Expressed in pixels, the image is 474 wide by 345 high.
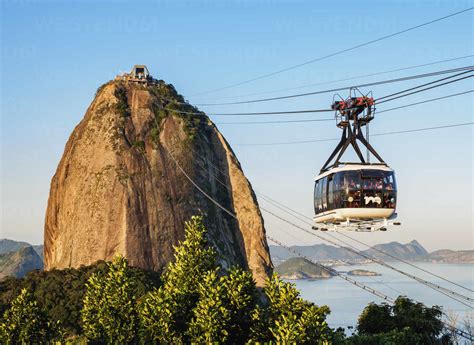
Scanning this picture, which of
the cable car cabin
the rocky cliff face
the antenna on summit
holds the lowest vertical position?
the cable car cabin

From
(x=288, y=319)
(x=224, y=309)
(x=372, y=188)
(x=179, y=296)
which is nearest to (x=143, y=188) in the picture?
(x=179, y=296)

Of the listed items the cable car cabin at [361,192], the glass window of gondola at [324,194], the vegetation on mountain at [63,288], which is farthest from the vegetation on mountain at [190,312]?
the vegetation on mountain at [63,288]

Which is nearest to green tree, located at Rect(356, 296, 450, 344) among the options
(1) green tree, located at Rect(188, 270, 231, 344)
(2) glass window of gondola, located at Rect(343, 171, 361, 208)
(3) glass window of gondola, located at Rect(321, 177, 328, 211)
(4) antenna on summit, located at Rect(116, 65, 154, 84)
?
(3) glass window of gondola, located at Rect(321, 177, 328, 211)

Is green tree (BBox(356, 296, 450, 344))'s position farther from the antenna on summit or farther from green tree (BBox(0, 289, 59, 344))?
the antenna on summit

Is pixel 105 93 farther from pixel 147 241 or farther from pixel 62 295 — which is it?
pixel 62 295

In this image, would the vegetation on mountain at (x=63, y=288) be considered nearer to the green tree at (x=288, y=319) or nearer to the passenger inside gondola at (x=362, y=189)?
the green tree at (x=288, y=319)

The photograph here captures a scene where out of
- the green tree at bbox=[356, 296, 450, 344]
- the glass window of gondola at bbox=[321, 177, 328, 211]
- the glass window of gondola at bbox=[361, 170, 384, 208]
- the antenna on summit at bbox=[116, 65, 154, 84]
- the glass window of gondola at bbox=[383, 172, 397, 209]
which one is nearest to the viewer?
the glass window of gondola at bbox=[361, 170, 384, 208]

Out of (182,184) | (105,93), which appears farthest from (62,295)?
(105,93)

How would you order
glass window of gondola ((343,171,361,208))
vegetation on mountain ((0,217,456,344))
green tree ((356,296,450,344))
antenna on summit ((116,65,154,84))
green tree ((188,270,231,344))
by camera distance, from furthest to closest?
antenna on summit ((116,65,154,84)) → green tree ((356,296,450,344)) → glass window of gondola ((343,171,361,208)) → vegetation on mountain ((0,217,456,344)) → green tree ((188,270,231,344))
